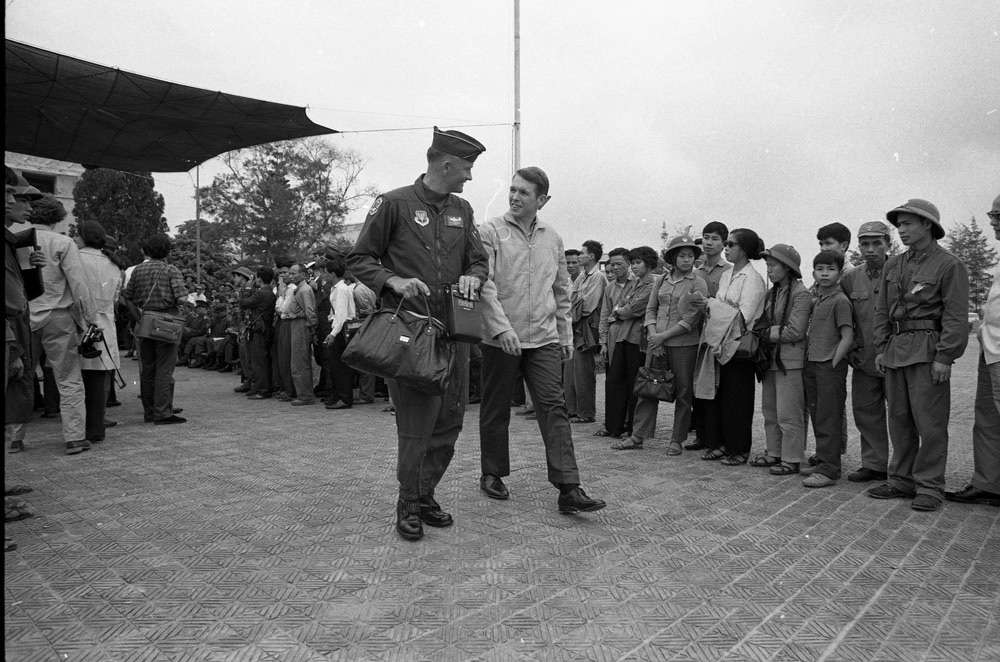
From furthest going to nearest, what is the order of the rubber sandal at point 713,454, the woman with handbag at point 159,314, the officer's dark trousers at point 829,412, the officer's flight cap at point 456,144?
1. the woman with handbag at point 159,314
2. the rubber sandal at point 713,454
3. the officer's dark trousers at point 829,412
4. the officer's flight cap at point 456,144

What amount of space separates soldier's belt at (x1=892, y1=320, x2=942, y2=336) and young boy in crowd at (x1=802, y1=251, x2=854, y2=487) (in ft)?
1.67

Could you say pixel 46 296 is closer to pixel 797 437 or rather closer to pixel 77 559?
pixel 77 559

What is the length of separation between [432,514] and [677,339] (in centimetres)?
345

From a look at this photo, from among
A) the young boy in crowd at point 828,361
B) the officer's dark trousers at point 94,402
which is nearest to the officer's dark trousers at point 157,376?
the officer's dark trousers at point 94,402

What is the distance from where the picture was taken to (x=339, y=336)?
930cm

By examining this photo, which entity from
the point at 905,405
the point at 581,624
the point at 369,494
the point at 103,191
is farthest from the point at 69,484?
the point at 103,191

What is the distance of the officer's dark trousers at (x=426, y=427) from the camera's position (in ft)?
12.5

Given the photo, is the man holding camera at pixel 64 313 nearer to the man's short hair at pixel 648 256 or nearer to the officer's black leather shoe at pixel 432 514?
the officer's black leather shoe at pixel 432 514

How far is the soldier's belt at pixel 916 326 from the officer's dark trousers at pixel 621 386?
273cm

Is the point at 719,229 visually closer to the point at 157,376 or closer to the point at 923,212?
the point at 923,212

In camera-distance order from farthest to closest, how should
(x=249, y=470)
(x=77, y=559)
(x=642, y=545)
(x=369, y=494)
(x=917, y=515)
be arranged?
(x=249, y=470) < (x=369, y=494) < (x=917, y=515) < (x=642, y=545) < (x=77, y=559)

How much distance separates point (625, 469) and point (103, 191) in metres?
30.8

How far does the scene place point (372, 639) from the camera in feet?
8.60

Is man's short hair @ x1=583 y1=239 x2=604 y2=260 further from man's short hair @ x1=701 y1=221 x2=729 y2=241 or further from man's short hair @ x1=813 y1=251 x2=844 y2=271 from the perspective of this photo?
man's short hair @ x1=813 y1=251 x2=844 y2=271
